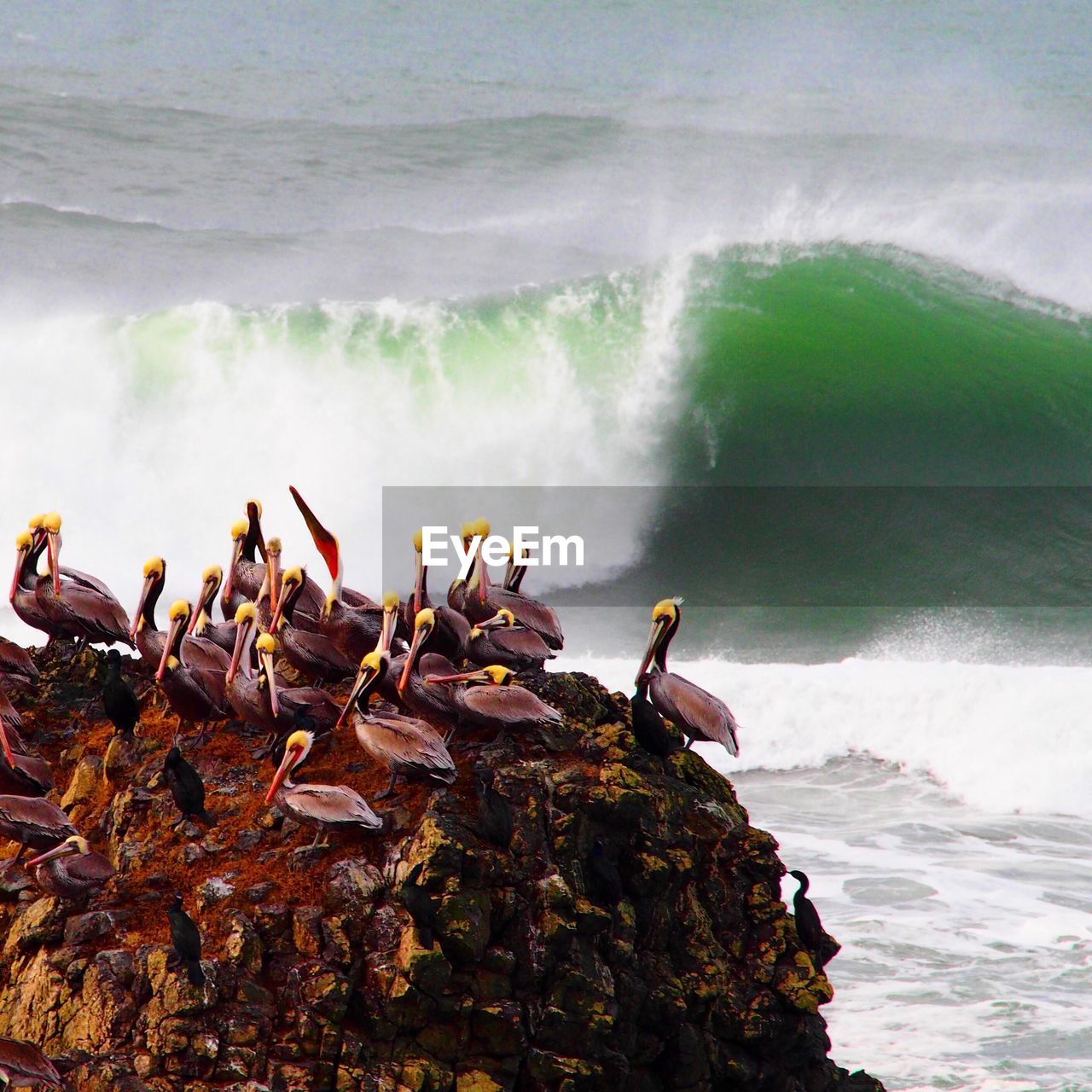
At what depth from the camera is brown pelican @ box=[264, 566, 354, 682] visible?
8.92 m

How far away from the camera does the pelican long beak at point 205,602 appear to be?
9.30m

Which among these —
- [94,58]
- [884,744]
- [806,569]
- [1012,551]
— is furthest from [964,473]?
[94,58]

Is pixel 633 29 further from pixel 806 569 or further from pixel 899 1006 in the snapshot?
pixel 899 1006

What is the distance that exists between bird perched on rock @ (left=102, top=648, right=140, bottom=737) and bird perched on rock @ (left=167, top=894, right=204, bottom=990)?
1921mm

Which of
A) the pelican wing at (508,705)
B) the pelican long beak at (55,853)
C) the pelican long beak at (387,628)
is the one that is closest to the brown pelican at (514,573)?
the pelican long beak at (387,628)

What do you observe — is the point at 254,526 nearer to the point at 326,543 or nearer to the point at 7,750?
the point at 326,543

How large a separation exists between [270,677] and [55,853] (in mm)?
1400

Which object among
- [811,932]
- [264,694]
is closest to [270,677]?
[264,694]

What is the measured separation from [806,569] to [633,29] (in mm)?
16372

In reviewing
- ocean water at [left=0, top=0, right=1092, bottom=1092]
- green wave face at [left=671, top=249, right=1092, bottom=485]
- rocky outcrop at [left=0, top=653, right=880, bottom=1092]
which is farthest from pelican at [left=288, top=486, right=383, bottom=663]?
green wave face at [left=671, top=249, right=1092, bottom=485]

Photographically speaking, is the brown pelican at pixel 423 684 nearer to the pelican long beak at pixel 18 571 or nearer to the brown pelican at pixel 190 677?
the brown pelican at pixel 190 677

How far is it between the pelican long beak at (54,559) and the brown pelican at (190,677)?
36.4 inches

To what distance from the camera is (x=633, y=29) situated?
3341 cm

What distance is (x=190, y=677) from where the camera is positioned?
8492mm
